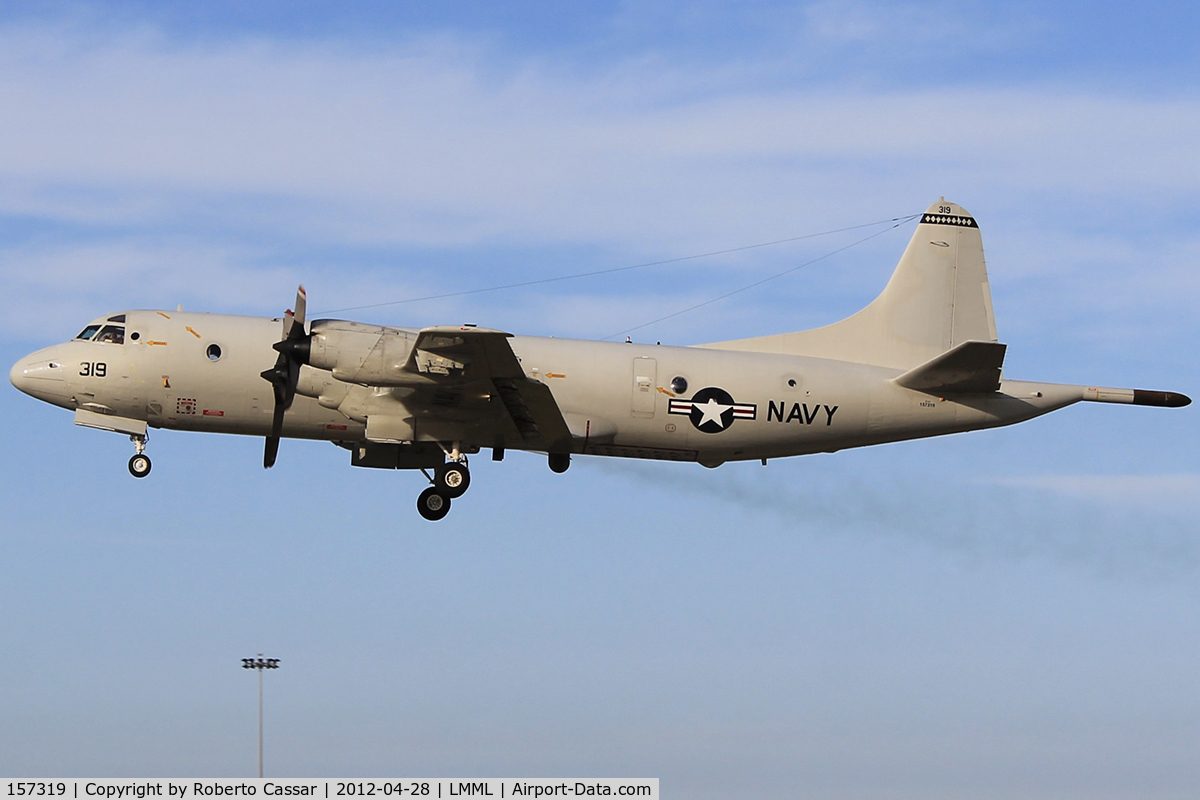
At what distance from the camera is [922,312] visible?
29.6m

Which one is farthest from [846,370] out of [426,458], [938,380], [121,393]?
[121,393]

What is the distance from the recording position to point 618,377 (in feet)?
89.5

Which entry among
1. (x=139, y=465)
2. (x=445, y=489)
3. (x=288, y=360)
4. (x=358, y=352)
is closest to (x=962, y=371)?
(x=445, y=489)

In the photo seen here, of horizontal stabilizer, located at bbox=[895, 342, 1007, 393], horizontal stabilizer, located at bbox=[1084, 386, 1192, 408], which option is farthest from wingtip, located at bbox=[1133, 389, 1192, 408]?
horizontal stabilizer, located at bbox=[895, 342, 1007, 393]

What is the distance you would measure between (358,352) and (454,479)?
12.0 ft

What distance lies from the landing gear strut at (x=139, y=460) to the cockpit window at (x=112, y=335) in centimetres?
179

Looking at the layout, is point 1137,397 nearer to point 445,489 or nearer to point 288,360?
point 445,489

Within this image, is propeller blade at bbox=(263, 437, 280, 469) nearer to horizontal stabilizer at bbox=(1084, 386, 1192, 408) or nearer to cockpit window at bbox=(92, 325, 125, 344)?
cockpit window at bbox=(92, 325, 125, 344)

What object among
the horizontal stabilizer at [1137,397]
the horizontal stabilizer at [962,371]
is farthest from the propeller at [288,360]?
the horizontal stabilizer at [1137,397]

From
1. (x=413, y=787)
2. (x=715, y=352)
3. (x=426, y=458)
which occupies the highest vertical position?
(x=715, y=352)

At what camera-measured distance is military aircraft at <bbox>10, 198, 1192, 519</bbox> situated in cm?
2664

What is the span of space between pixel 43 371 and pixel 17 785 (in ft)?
30.4

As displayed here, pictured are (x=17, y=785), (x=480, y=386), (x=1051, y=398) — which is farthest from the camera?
(x=1051, y=398)

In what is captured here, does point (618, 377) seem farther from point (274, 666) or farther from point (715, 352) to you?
point (274, 666)
